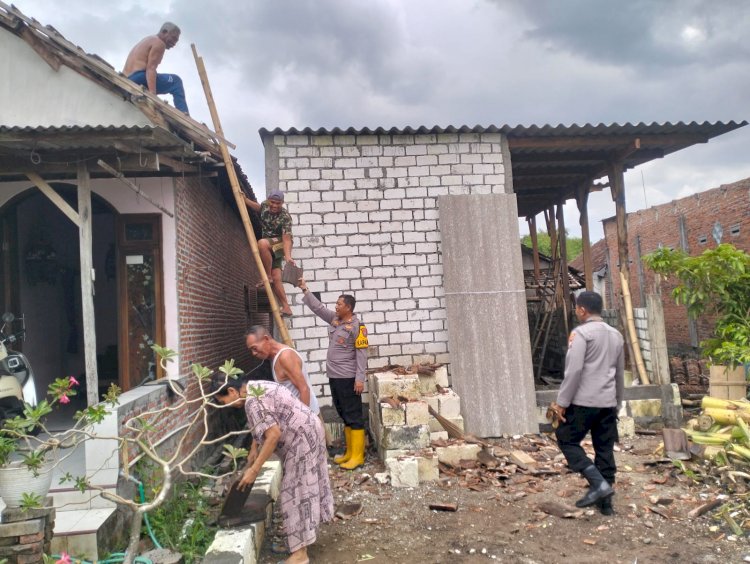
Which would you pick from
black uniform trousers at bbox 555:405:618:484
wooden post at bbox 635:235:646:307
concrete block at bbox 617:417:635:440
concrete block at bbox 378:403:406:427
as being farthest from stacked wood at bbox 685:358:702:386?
wooden post at bbox 635:235:646:307

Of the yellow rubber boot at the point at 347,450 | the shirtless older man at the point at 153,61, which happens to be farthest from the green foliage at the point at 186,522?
the shirtless older man at the point at 153,61

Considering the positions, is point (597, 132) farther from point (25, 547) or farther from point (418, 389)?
point (25, 547)

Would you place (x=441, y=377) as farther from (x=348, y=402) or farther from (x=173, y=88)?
(x=173, y=88)

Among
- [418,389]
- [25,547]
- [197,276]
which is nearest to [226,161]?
[197,276]

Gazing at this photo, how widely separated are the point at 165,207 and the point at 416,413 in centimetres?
365

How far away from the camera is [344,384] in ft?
19.9

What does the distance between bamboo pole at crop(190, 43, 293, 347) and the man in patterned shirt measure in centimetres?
28

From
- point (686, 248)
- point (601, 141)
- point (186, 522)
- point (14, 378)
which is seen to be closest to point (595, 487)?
point (186, 522)

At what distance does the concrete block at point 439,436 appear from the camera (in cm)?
628

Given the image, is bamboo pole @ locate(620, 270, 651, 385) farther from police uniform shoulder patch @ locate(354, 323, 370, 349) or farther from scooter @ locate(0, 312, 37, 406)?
scooter @ locate(0, 312, 37, 406)

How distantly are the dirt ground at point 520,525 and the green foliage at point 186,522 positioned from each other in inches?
19.5

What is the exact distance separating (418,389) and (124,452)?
10.6 ft

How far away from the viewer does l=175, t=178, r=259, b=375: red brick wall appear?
20.9 feet

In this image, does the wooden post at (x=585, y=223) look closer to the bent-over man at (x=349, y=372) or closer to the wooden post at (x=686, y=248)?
the bent-over man at (x=349, y=372)
